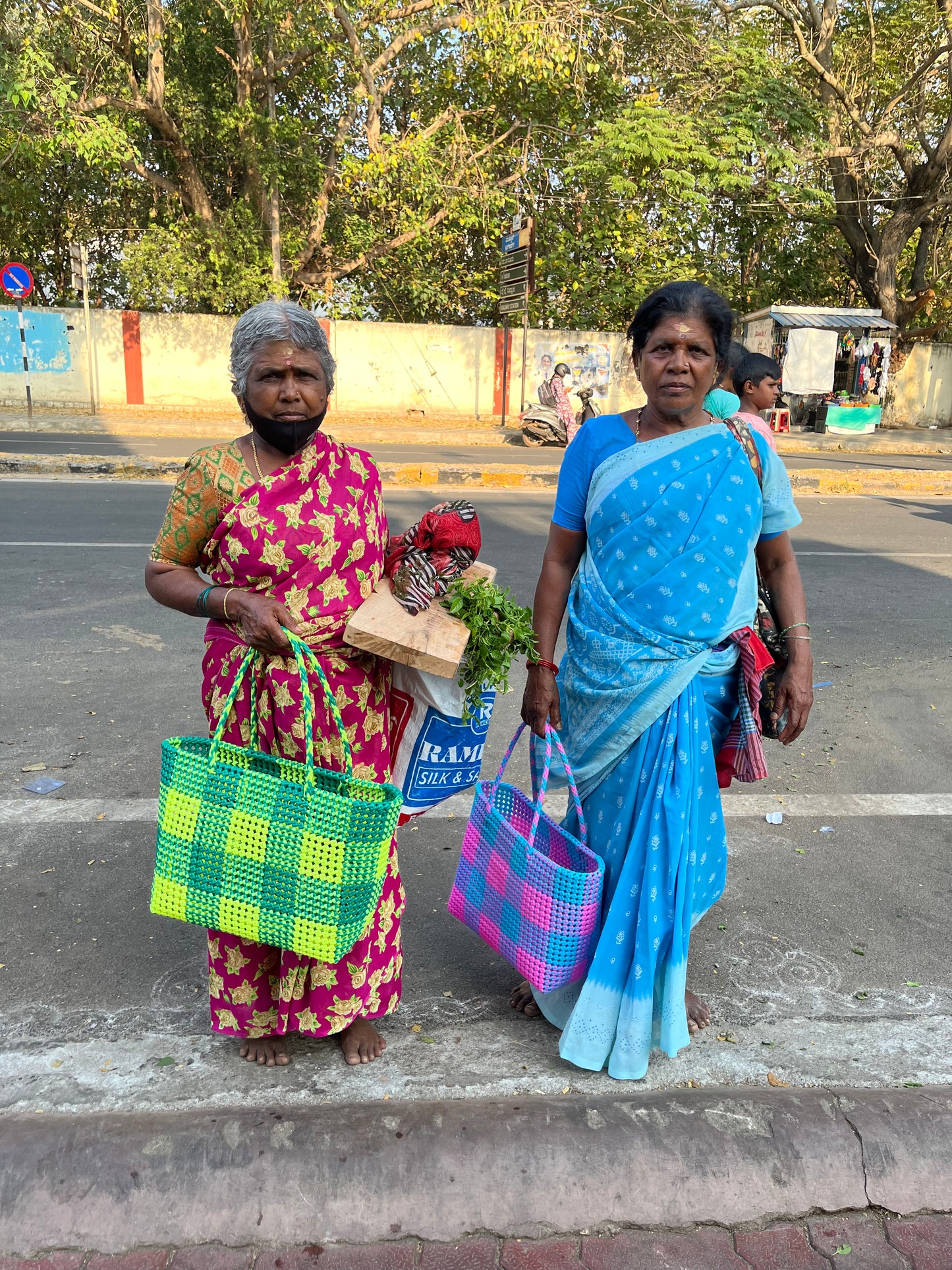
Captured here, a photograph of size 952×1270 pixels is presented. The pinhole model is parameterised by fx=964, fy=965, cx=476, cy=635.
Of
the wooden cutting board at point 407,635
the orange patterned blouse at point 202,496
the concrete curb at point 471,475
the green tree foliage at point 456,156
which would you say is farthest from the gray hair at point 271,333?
the green tree foliage at point 456,156

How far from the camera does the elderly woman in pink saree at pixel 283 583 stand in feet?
6.49

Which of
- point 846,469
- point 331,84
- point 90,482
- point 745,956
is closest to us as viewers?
point 745,956

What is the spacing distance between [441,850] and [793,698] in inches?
57.4

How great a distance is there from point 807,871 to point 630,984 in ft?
4.46

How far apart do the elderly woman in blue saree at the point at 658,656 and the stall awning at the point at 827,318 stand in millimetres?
20354

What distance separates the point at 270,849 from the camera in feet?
6.28

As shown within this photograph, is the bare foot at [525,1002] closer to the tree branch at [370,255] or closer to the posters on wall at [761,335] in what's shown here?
the tree branch at [370,255]

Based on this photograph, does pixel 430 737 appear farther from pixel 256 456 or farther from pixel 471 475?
pixel 471 475

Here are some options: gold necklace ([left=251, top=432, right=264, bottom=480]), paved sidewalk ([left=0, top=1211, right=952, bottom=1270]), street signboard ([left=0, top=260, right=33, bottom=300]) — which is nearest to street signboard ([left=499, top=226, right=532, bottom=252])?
street signboard ([left=0, top=260, right=33, bottom=300])

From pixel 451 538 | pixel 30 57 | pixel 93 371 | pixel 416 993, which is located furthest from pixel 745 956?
pixel 93 371

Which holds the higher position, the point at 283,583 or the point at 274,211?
the point at 274,211

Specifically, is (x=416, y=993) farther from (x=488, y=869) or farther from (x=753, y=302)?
(x=753, y=302)

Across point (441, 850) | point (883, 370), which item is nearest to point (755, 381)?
point (441, 850)

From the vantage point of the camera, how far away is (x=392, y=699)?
2277 millimetres
